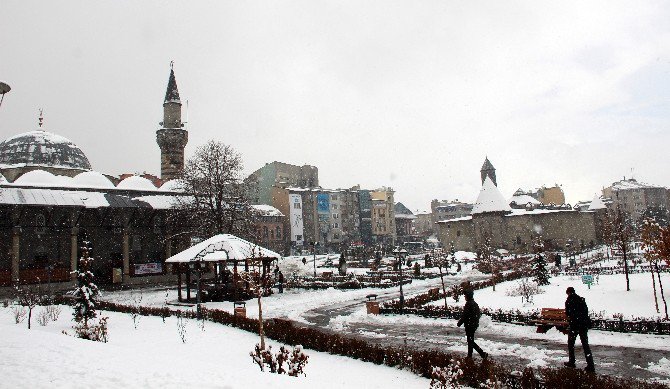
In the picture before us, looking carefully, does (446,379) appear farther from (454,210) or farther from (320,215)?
(454,210)

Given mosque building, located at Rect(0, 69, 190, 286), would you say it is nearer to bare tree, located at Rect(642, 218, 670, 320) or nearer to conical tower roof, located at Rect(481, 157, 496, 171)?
bare tree, located at Rect(642, 218, 670, 320)

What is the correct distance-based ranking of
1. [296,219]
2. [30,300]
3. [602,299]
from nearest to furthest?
1. [602,299]
2. [30,300]
3. [296,219]

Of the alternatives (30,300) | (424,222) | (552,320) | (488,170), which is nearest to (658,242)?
(552,320)

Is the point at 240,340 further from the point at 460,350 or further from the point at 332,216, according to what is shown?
the point at 332,216

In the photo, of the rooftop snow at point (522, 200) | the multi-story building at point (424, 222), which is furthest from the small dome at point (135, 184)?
the multi-story building at point (424, 222)

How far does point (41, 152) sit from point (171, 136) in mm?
12250

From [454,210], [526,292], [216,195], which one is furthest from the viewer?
[454,210]

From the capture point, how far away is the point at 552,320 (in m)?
12.7

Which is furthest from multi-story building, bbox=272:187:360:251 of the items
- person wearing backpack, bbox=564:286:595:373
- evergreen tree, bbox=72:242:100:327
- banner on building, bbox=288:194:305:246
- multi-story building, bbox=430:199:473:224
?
person wearing backpack, bbox=564:286:595:373

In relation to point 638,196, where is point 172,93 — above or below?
above

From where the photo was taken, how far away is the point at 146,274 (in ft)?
126

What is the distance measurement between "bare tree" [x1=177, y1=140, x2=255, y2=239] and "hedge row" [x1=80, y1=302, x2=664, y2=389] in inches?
691

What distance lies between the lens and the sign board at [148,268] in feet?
125

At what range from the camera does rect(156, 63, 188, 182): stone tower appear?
49.1 m
